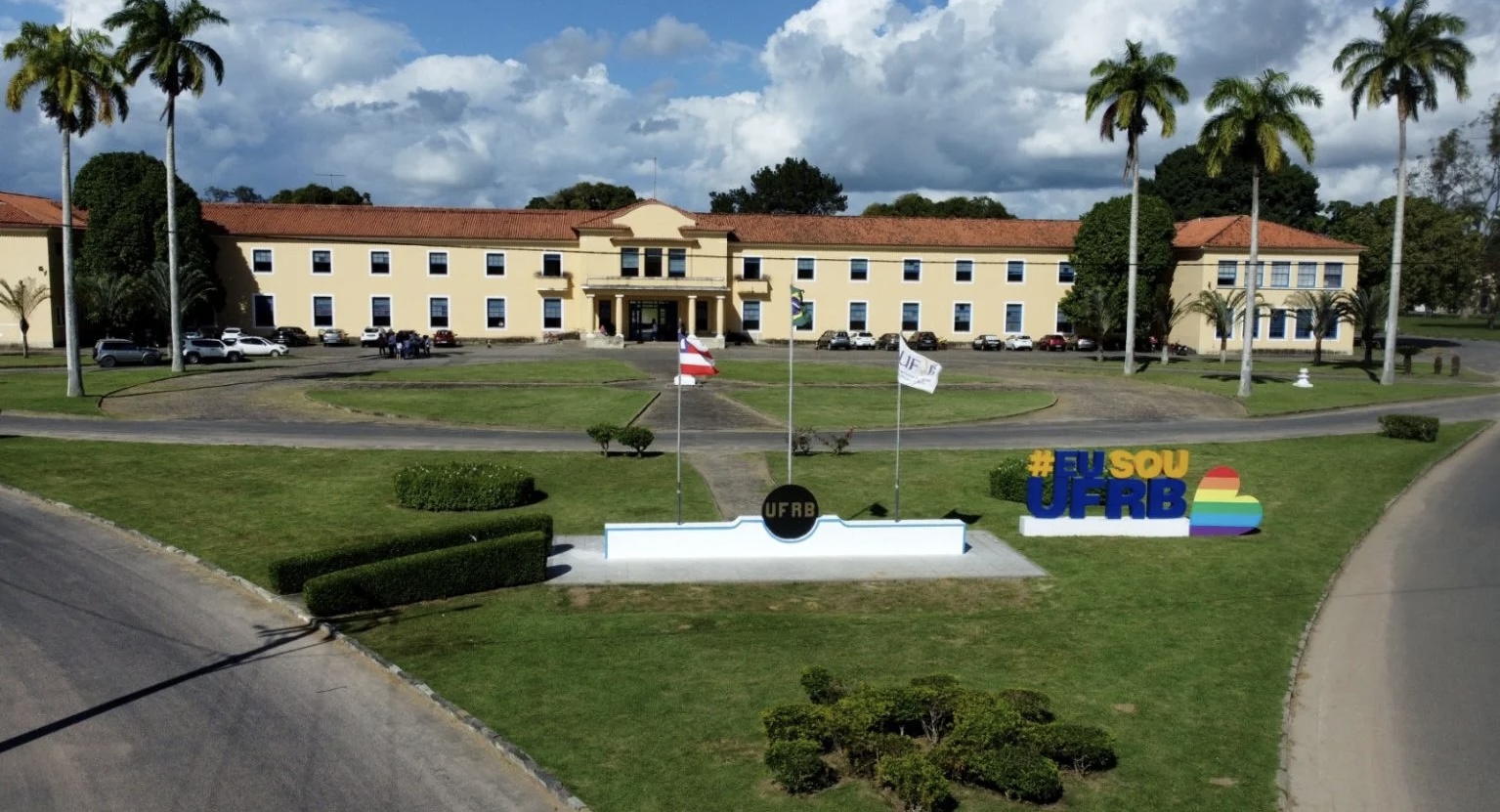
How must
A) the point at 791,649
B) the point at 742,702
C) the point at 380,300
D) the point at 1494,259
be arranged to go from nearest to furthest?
the point at 742,702 → the point at 791,649 → the point at 380,300 → the point at 1494,259

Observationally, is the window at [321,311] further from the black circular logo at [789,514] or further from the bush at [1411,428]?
the bush at [1411,428]

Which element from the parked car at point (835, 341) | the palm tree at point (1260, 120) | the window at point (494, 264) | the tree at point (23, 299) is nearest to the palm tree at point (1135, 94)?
the palm tree at point (1260, 120)

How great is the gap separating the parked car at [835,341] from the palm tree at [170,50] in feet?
144

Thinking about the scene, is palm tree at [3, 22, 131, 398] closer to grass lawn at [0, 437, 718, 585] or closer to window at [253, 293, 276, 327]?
grass lawn at [0, 437, 718, 585]

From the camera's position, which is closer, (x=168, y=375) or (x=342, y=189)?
(x=168, y=375)

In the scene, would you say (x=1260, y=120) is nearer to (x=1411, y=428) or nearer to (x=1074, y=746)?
(x=1411, y=428)

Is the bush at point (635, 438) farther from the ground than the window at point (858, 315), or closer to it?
closer to it

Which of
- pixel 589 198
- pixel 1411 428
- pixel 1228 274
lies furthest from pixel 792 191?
pixel 1411 428

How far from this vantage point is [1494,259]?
11000 cm

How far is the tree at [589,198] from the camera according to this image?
123250 mm

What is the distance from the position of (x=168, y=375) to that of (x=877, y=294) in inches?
2006

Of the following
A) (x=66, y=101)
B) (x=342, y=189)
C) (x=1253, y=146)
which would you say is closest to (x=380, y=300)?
(x=66, y=101)

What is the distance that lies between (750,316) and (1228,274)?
35.8 metres

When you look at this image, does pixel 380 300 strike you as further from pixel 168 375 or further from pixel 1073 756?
pixel 1073 756
